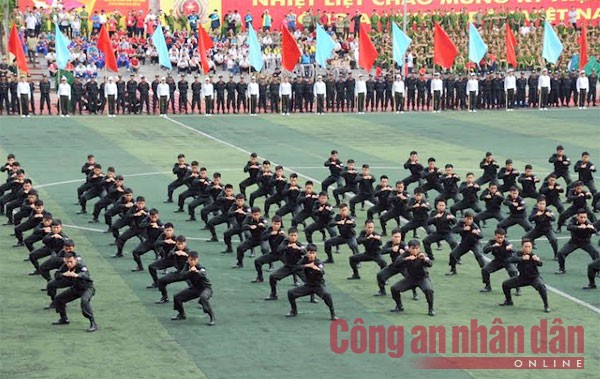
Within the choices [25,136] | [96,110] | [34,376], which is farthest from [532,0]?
[34,376]

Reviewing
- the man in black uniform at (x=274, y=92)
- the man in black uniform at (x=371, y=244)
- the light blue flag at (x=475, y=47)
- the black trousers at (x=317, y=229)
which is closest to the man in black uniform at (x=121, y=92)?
the man in black uniform at (x=274, y=92)

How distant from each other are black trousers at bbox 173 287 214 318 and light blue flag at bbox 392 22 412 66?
37.5m

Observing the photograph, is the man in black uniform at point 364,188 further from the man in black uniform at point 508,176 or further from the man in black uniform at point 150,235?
the man in black uniform at point 150,235

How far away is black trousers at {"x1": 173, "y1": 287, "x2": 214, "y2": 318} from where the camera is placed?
25.5m

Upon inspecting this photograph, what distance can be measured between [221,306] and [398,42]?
3681 centimetres

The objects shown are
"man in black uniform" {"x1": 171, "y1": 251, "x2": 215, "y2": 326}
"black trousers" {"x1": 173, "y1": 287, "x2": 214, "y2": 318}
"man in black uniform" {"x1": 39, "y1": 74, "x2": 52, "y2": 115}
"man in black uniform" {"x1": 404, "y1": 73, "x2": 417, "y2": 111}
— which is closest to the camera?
"black trousers" {"x1": 173, "y1": 287, "x2": 214, "y2": 318}

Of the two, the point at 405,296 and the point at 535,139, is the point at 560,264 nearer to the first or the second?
the point at 405,296

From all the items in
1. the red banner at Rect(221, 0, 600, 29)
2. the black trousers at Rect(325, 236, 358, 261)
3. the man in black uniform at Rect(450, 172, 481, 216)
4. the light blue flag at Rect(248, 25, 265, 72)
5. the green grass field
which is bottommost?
the green grass field

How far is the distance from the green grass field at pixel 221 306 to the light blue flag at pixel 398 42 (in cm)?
1275

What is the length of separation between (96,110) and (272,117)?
7787 millimetres

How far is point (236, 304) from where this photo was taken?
2727 centimetres

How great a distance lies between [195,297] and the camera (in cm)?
2570

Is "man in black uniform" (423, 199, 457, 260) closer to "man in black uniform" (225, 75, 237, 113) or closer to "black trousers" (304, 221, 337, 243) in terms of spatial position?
"black trousers" (304, 221, 337, 243)

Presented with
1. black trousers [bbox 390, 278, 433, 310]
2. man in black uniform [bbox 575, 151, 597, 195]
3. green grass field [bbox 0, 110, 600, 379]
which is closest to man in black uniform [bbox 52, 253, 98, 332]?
green grass field [bbox 0, 110, 600, 379]
